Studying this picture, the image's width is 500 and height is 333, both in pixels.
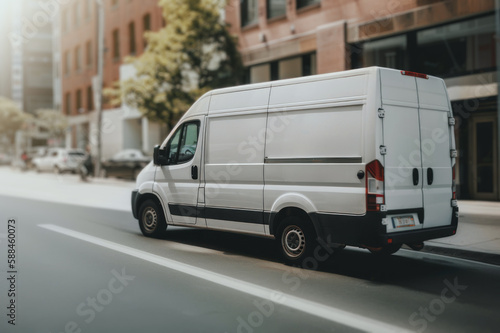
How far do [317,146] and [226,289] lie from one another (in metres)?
2.17

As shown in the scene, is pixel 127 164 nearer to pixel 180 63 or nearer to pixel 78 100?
pixel 180 63

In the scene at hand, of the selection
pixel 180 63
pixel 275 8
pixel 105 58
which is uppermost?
pixel 105 58

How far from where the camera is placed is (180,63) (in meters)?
21.7

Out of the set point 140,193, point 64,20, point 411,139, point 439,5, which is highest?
point 64,20

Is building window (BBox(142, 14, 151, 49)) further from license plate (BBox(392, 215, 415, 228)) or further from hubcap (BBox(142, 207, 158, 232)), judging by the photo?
license plate (BBox(392, 215, 415, 228))

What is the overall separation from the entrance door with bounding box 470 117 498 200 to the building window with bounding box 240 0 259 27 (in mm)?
10769

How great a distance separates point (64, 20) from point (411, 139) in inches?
1783

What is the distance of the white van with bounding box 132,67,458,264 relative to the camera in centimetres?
657

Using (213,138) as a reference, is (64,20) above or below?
above

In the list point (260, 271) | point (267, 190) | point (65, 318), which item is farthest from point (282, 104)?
point (65, 318)

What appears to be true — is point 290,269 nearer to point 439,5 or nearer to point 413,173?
point 413,173

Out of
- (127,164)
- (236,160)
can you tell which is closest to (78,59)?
(127,164)

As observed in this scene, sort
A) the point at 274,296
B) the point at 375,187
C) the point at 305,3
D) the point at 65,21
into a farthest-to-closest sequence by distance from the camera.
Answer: the point at 65,21 → the point at 305,3 → the point at 375,187 → the point at 274,296

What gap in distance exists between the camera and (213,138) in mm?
8484
